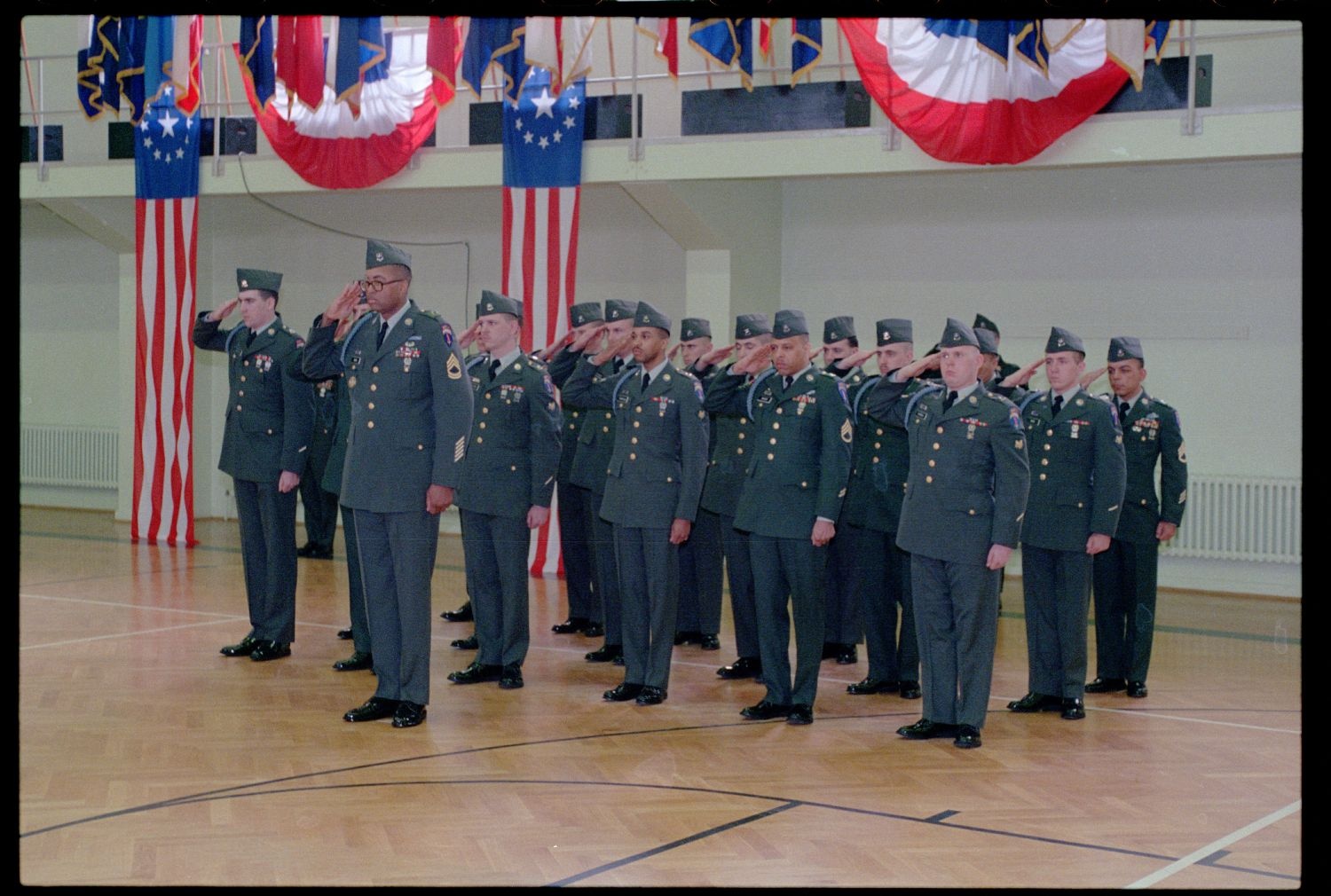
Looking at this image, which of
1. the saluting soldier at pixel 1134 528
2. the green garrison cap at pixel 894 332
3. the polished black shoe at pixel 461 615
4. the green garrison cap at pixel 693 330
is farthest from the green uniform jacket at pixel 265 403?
the saluting soldier at pixel 1134 528

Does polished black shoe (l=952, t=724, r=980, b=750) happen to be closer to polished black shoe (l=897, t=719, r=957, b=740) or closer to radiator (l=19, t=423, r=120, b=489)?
polished black shoe (l=897, t=719, r=957, b=740)

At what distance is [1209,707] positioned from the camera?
5.89m

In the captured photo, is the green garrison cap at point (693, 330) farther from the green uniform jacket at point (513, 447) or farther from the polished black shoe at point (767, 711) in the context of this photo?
the polished black shoe at point (767, 711)

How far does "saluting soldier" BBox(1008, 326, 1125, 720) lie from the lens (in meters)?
5.61

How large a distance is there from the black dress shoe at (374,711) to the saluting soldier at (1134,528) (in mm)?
2878

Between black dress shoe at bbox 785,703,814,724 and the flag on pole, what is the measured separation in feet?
15.9

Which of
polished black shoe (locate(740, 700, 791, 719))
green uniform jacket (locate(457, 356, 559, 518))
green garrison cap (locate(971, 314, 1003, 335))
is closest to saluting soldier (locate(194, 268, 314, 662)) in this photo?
green uniform jacket (locate(457, 356, 559, 518))

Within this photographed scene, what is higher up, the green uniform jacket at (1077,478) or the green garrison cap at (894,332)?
the green garrison cap at (894,332)

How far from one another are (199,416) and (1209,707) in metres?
7.75

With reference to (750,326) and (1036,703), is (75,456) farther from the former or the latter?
(1036,703)

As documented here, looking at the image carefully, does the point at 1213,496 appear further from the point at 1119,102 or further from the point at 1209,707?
the point at 1209,707

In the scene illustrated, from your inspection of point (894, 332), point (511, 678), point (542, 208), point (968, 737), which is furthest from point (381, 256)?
point (542, 208)

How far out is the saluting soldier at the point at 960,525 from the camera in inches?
194
